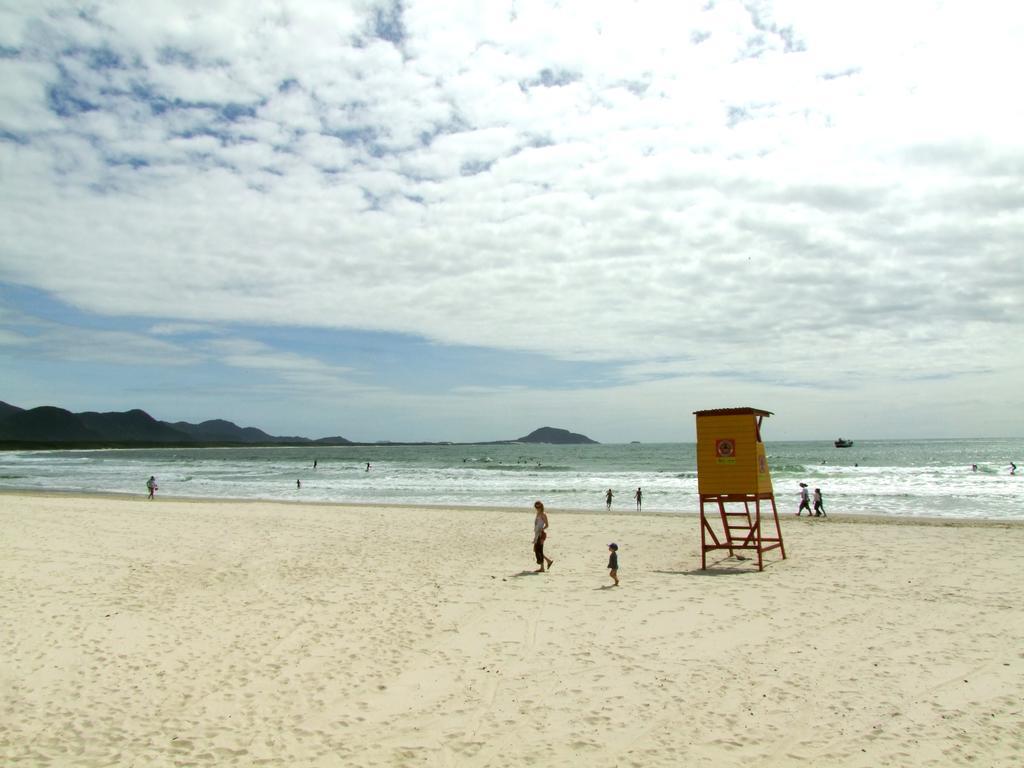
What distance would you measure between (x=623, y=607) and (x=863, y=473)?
180 ft

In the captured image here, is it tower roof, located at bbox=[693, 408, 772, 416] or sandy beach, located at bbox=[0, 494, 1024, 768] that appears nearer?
sandy beach, located at bbox=[0, 494, 1024, 768]

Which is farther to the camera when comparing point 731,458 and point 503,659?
point 731,458

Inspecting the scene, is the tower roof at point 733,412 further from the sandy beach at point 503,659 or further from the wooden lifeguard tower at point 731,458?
the sandy beach at point 503,659

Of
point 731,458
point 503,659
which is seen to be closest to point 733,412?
point 731,458

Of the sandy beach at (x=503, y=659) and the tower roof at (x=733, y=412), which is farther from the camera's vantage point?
the tower roof at (x=733, y=412)

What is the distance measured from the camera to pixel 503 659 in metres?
8.31

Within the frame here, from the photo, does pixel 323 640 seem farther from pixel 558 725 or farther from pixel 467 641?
pixel 558 725

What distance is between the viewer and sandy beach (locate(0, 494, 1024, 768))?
605 cm

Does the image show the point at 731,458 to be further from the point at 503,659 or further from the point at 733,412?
the point at 503,659

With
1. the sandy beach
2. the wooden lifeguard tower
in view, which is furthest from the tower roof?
the sandy beach

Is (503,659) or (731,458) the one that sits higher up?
(731,458)

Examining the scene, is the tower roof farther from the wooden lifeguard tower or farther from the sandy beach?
the sandy beach

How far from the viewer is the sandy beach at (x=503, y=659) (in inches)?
238

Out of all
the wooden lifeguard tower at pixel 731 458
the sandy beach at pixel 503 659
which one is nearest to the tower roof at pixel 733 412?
the wooden lifeguard tower at pixel 731 458
